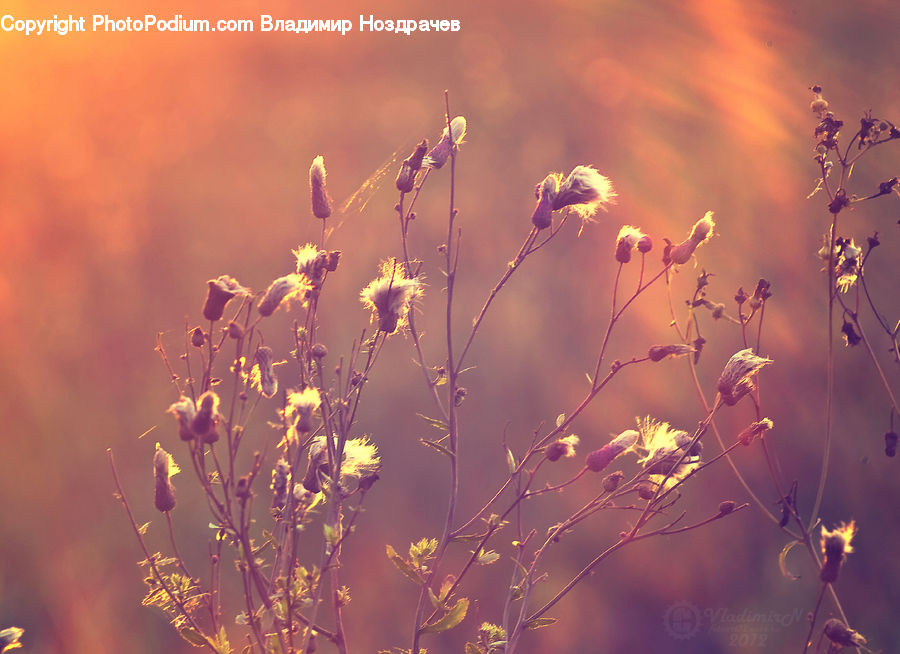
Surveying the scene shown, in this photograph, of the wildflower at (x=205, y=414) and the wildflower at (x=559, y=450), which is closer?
the wildflower at (x=205, y=414)

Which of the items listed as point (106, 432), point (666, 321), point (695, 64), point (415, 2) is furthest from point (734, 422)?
point (106, 432)

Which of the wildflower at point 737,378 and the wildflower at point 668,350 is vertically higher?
the wildflower at point 668,350

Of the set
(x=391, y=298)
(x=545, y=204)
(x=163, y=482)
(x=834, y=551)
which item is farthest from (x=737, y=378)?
(x=163, y=482)

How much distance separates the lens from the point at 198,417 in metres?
0.66

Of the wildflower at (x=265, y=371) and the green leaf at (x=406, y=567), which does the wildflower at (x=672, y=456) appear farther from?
the wildflower at (x=265, y=371)

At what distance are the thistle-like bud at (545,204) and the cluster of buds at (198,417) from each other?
0.43 m

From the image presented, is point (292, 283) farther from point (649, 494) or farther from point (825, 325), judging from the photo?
point (825, 325)

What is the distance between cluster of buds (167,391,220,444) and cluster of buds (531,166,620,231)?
43 cm

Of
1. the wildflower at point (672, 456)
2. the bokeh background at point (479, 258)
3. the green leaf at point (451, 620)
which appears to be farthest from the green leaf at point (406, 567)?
the bokeh background at point (479, 258)

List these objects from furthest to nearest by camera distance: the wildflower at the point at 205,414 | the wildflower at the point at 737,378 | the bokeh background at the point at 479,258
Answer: the bokeh background at the point at 479,258
the wildflower at the point at 737,378
the wildflower at the point at 205,414

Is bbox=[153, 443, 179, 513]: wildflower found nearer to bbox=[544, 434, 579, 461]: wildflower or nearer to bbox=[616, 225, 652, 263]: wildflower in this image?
bbox=[544, 434, 579, 461]: wildflower

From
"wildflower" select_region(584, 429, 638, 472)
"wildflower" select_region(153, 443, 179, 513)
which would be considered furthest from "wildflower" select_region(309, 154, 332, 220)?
"wildflower" select_region(584, 429, 638, 472)

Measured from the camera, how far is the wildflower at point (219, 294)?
28.7 inches

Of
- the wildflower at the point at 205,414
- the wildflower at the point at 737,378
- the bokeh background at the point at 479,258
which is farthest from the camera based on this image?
the bokeh background at the point at 479,258
